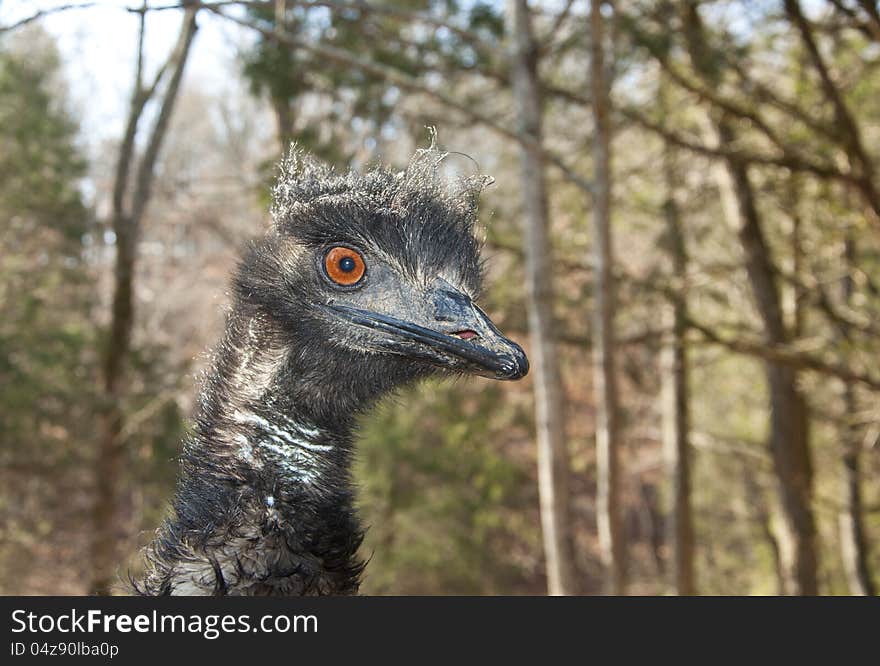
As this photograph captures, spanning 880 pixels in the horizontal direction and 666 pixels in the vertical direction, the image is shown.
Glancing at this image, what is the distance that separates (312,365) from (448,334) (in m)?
0.45

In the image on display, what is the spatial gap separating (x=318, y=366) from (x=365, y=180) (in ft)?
2.06

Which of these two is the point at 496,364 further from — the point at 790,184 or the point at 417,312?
the point at 790,184

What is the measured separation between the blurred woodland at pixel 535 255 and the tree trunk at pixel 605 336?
0.06 ft

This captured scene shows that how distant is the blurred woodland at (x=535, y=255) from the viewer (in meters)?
5.80

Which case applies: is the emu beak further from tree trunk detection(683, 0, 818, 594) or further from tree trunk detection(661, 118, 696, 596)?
tree trunk detection(661, 118, 696, 596)

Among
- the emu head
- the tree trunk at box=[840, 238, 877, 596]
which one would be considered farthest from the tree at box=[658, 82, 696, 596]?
the emu head

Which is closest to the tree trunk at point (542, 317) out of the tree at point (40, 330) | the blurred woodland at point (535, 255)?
the blurred woodland at point (535, 255)

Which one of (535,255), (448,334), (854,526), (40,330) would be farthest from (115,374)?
(854,526)

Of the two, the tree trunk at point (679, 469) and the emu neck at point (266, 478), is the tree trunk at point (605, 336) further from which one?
the tree trunk at point (679, 469)

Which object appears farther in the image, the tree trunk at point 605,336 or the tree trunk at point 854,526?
the tree trunk at point 854,526

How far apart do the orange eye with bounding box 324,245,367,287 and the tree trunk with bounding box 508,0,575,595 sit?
2969 millimetres

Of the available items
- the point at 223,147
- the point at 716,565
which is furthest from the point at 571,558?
the point at 716,565
